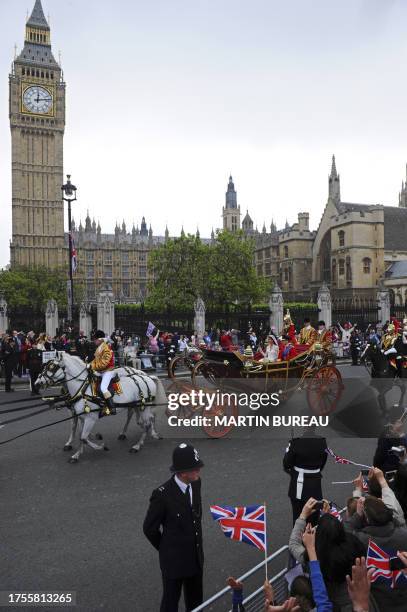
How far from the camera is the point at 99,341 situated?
9281 mm

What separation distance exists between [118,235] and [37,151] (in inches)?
1030

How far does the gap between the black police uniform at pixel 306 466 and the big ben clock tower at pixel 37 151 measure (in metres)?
92.8

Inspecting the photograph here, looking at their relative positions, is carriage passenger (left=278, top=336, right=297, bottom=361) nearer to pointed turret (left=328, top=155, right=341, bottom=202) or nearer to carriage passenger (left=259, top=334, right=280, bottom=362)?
carriage passenger (left=259, top=334, right=280, bottom=362)

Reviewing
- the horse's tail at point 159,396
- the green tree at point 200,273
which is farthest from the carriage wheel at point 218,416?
the green tree at point 200,273

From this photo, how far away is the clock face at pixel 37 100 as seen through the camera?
91625 mm

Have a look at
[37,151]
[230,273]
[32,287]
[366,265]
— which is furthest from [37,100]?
[366,265]

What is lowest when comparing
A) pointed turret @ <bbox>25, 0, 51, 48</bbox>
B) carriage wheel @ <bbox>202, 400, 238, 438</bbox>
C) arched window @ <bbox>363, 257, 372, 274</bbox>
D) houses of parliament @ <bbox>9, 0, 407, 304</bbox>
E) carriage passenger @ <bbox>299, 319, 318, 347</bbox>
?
carriage wheel @ <bbox>202, 400, 238, 438</bbox>

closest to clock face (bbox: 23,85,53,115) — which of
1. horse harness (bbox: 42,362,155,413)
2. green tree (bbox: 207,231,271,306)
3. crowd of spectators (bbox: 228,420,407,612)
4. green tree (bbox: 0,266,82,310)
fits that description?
green tree (bbox: 0,266,82,310)

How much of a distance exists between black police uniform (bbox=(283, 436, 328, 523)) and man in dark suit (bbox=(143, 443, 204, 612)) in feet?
5.70

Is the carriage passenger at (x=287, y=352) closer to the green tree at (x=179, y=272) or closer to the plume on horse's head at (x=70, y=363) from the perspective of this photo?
the plume on horse's head at (x=70, y=363)

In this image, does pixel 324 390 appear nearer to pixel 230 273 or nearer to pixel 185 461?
pixel 185 461

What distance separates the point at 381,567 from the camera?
10.7 ft

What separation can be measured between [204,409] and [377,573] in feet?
23.3

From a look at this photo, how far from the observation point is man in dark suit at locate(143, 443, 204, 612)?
361cm
